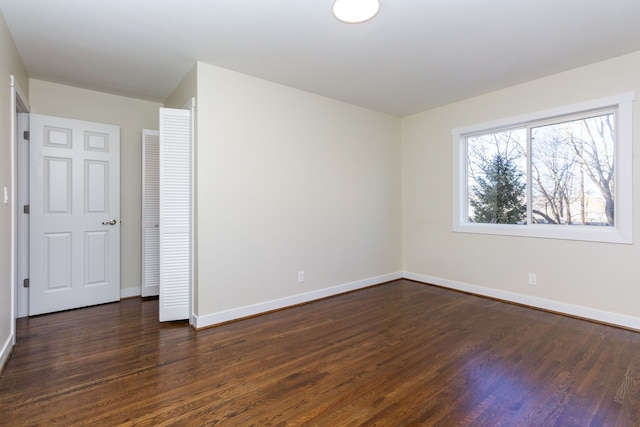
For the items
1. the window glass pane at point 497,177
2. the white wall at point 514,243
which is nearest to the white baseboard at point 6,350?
the white wall at point 514,243

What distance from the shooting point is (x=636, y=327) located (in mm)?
2824

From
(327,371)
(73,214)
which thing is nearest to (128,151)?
(73,214)

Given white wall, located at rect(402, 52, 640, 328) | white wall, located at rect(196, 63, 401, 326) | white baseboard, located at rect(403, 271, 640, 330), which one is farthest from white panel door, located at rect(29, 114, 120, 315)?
white baseboard, located at rect(403, 271, 640, 330)

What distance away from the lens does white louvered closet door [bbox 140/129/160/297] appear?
12.7 ft

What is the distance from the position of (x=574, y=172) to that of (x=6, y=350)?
533 centimetres

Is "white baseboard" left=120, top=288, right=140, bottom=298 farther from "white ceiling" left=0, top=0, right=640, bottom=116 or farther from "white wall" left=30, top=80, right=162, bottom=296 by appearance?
"white ceiling" left=0, top=0, right=640, bottom=116

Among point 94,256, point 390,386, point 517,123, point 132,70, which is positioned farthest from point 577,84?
point 94,256

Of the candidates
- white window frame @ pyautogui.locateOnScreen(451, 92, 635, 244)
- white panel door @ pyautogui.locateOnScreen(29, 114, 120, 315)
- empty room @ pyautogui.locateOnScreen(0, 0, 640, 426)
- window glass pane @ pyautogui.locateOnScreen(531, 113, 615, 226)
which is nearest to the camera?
empty room @ pyautogui.locateOnScreen(0, 0, 640, 426)

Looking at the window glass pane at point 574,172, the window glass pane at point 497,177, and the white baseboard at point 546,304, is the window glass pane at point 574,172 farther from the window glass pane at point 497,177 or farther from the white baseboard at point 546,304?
the white baseboard at point 546,304

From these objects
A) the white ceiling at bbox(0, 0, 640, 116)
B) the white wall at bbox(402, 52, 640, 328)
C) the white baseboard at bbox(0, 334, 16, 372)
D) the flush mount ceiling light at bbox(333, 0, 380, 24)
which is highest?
the white ceiling at bbox(0, 0, 640, 116)

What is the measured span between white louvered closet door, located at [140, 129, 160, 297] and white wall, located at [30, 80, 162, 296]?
0.26m

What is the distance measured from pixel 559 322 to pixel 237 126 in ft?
12.3

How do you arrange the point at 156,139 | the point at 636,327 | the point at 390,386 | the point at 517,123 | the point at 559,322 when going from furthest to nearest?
1. the point at 156,139
2. the point at 517,123
3. the point at 559,322
4. the point at 636,327
5. the point at 390,386

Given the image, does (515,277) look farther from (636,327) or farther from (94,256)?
(94,256)
